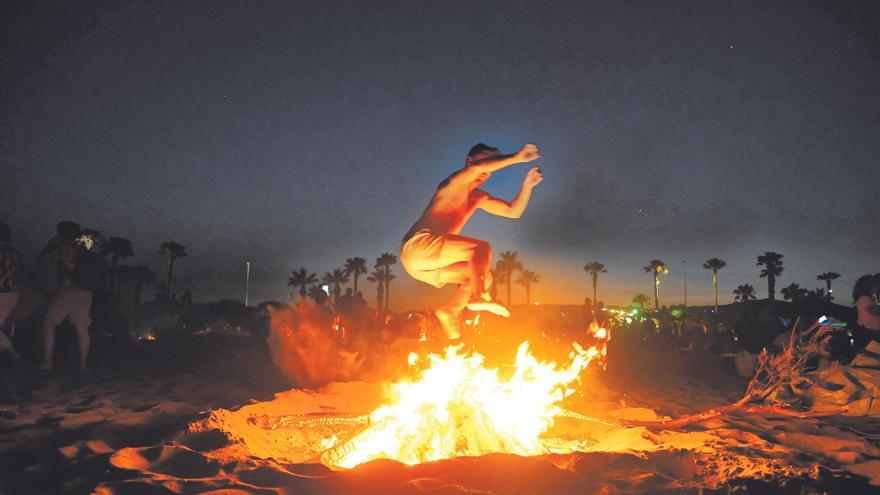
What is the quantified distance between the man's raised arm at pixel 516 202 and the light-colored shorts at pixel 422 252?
72 centimetres

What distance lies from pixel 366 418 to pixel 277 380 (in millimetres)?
3556

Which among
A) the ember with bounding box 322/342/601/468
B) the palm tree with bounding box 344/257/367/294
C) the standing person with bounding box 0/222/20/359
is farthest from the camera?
the palm tree with bounding box 344/257/367/294

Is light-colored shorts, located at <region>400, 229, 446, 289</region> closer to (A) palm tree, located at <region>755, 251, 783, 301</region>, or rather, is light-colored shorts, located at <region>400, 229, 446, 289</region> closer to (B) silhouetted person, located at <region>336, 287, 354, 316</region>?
(B) silhouetted person, located at <region>336, 287, 354, 316</region>

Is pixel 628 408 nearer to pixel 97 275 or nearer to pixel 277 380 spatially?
pixel 277 380

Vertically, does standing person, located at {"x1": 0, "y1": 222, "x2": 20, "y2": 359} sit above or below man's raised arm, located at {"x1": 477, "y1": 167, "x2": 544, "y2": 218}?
below

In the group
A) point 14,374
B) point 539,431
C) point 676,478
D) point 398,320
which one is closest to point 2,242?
point 14,374

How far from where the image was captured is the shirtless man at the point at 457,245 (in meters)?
3.95

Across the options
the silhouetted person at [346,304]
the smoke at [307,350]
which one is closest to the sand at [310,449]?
the smoke at [307,350]

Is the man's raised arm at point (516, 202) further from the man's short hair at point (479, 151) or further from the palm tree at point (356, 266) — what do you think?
the palm tree at point (356, 266)

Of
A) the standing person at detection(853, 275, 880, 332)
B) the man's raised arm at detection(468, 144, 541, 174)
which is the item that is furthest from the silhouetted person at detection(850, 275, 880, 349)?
the man's raised arm at detection(468, 144, 541, 174)

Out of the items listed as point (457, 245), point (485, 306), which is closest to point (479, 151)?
point (457, 245)

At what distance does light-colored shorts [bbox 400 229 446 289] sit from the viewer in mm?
3941

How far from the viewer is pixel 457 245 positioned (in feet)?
13.0

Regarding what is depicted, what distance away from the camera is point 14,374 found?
6.58m
